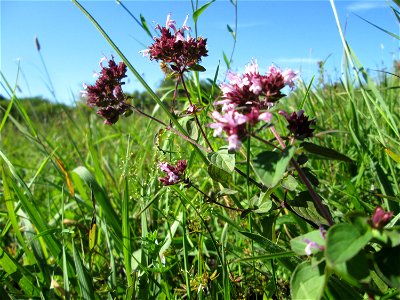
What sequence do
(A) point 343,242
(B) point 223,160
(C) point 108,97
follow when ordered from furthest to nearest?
(C) point 108,97 → (B) point 223,160 → (A) point 343,242

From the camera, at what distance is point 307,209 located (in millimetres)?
938

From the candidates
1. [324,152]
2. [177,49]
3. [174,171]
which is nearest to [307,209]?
[324,152]

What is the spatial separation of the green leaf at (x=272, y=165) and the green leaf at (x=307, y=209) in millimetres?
247

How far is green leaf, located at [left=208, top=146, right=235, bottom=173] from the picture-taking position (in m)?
0.97

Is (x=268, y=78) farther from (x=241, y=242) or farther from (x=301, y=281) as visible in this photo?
(x=241, y=242)

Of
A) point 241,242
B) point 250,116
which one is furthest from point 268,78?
point 241,242

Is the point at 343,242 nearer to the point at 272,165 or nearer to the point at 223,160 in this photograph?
the point at 272,165

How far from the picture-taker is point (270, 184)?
0.69m

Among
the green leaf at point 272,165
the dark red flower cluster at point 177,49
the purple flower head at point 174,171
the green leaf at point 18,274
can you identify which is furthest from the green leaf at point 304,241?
the green leaf at point 18,274

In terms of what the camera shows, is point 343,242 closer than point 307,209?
Yes

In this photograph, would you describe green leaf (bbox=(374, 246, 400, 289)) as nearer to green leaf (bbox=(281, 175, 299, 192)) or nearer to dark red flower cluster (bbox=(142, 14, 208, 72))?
green leaf (bbox=(281, 175, 299, 192))

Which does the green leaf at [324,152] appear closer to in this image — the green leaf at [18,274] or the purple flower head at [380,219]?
the purple flower head at [380,219]

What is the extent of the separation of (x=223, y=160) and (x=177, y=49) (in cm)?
46

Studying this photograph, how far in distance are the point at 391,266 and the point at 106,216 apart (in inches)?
43.8
